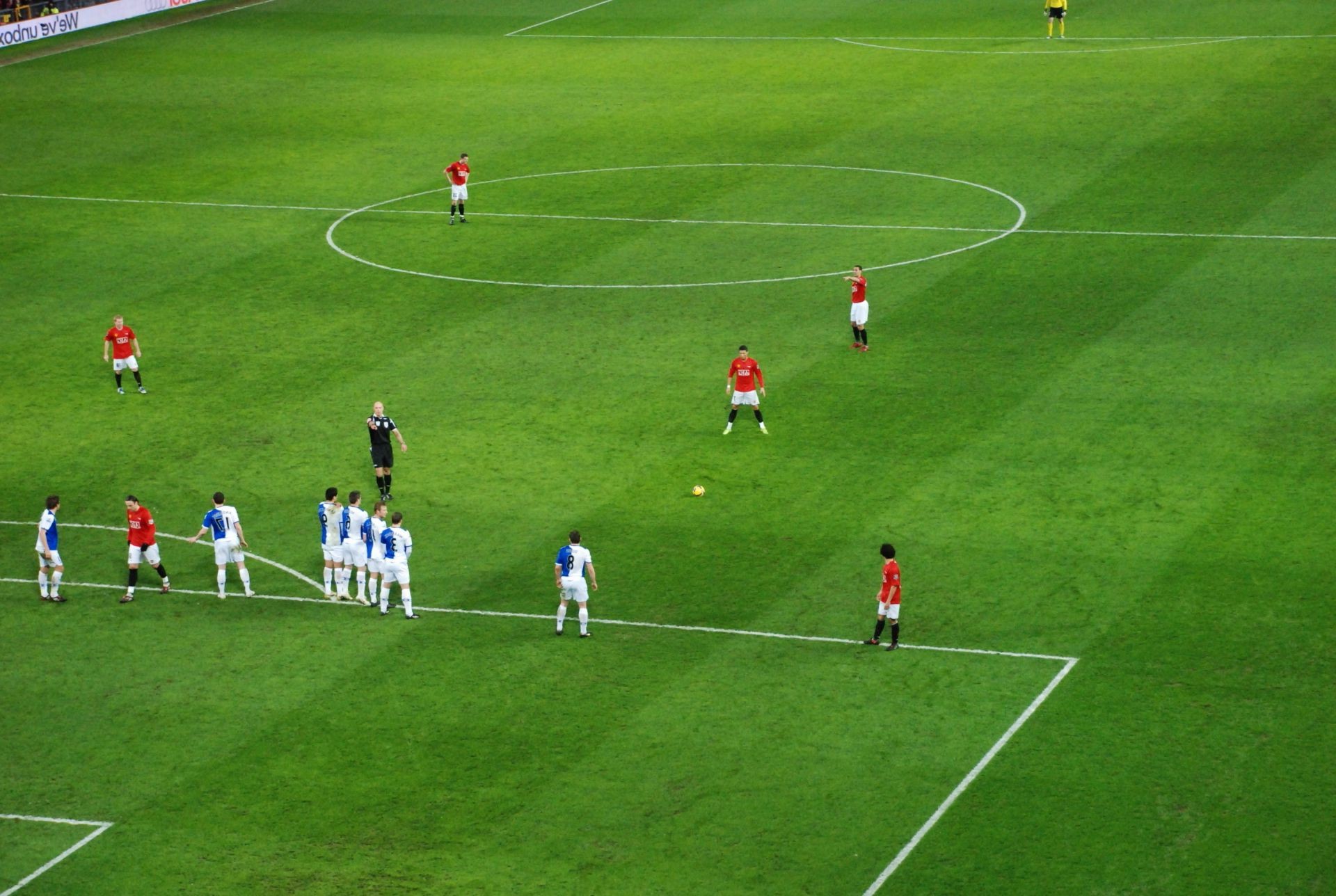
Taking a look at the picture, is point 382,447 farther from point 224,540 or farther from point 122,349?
point 122,349

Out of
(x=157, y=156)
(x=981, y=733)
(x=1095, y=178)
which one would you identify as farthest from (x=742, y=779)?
(x=157, y=156)

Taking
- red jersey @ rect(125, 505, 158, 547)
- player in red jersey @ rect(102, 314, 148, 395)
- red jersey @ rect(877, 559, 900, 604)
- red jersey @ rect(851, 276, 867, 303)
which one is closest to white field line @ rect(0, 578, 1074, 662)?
red jersey @ rect(877, 559, 900, 604)

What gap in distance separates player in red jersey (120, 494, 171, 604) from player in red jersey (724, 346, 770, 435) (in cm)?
1031

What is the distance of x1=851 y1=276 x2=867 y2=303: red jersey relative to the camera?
37.9m

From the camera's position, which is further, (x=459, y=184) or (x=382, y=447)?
(x=459, y=184)

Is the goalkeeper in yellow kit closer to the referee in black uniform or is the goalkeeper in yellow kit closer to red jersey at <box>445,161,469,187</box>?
red jersey at <box>445,161,469,187</box>

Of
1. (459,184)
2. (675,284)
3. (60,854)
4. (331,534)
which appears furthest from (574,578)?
(459,184)

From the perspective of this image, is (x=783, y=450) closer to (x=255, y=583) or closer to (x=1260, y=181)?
(x=255, y=583)

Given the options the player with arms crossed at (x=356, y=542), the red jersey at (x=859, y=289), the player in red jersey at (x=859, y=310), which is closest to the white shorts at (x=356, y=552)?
the player with arms crossed at (x=356, y=542)

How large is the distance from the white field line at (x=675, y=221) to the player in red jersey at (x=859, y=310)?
329 inches

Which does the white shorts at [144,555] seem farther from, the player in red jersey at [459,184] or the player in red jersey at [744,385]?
the player in red jersey at [459,184]

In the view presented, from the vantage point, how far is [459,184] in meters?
48.2

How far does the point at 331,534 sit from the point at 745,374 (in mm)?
8561

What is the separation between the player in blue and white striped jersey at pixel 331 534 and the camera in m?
29.1
